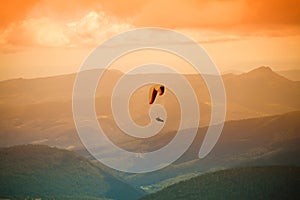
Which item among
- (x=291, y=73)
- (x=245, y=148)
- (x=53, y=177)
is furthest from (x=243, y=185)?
(x=53, y=177)

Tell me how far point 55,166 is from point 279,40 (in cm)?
1978

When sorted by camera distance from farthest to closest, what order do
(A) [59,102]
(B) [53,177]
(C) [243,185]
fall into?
1. (B) [53,177]
2. (A) [59,102]
3. (C) [243,185]

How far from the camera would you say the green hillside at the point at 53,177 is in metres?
24.9

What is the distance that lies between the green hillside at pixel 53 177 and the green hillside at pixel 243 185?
27.0ft

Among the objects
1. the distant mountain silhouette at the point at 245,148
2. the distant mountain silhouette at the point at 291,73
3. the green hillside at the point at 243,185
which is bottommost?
the green hillside at the point at 243,185

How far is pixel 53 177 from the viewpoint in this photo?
28906 millimetres

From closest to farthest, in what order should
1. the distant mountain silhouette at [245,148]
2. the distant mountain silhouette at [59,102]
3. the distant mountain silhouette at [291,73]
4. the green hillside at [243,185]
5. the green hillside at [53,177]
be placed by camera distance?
the distant mountain silhouette at [291,73] → the distant mountain silhouette at [59,102] → the green hillside at [243,185] → the green hillside at [53,177] → the distant mountain silhouette at [245,148]

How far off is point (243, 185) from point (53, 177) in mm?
15592

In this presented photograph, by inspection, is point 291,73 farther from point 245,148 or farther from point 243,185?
point 245,148

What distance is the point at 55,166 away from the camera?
29.2 meters

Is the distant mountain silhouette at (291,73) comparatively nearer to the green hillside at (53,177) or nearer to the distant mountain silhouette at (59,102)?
the distant mountain silhouette at (59,102)

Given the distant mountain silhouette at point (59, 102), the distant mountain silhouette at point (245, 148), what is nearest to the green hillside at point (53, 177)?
the distant mountain silhouette at point (59, 102)

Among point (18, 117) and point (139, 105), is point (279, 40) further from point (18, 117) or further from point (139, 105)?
point (18, 117)

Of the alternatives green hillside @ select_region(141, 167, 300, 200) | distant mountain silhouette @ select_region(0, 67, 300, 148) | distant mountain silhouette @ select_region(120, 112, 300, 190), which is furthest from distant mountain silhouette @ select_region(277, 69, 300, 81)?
distant mountain silhouette @ select_region(120, 112, 300, 190)
